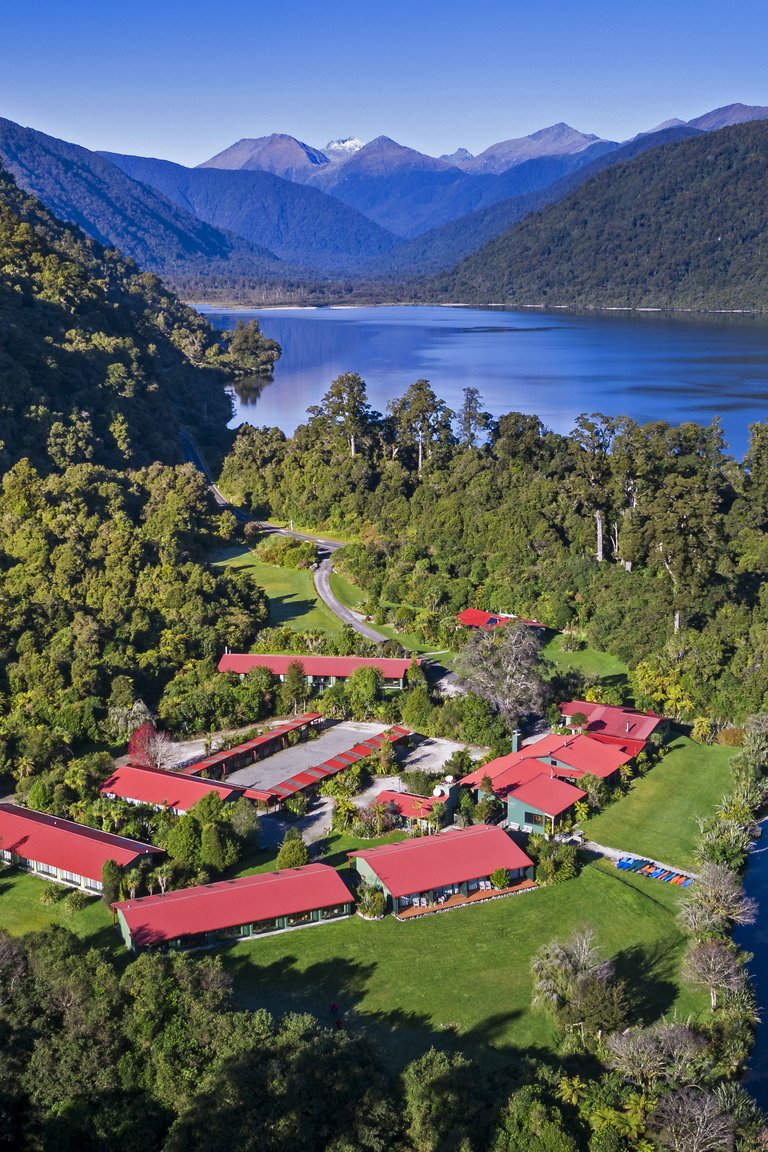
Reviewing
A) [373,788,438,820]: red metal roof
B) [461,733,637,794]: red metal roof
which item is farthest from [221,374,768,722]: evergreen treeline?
[373,788,438,820]: red metal roof

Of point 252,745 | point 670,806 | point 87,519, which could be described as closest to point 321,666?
point 252,745

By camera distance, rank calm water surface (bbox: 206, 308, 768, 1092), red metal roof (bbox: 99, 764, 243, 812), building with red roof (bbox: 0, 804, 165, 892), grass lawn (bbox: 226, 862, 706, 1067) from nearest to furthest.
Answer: grass lawn (bbox: 226, 862, 706, 1067), building with red roof (bbox: 0, 804, 165, 892), red metal roof (bbox: 99, 764, 243, 812), calm water surface (bbox: 206, 308, 768, 1092)

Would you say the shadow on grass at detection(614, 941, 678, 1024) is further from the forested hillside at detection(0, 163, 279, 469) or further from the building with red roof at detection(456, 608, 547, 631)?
the forested hillside at detection(0, 163, 279, 469)

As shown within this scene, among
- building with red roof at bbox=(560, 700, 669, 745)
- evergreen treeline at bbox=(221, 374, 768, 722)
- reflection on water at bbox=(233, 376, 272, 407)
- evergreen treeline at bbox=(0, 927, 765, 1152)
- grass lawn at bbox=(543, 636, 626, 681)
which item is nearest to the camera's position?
evergreen treeline at bbox=(0, 927, 765, 1152)

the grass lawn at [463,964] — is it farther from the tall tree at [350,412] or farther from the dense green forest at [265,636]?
the tall tree at [350,412]

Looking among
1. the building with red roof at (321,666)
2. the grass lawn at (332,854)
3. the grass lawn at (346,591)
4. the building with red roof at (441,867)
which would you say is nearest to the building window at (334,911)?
the building with red roof at (441,867)

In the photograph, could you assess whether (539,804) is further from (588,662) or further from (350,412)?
(350,412)
